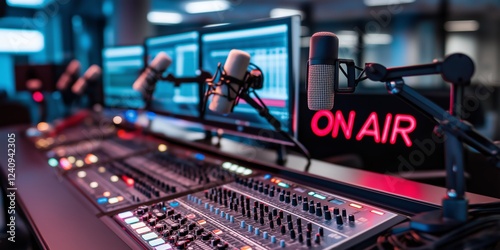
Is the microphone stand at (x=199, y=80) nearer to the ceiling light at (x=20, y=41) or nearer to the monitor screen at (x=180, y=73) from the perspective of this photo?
the monitor screen at (x=180, y=73)

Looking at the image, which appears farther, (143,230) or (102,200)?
(102,200)

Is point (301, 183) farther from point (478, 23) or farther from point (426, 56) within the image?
point (478, 23)

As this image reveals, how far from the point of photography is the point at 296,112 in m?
1.43

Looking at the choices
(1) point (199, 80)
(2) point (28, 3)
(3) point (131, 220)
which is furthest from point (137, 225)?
(2) point (28, 3)

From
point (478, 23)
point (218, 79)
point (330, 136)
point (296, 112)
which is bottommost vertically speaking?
point (330, 136)

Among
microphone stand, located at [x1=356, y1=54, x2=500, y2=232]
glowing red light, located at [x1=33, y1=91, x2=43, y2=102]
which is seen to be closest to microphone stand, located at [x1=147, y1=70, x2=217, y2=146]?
Result: microphone stand, located at [x1=356, y1=54, x2=500, y2=232]

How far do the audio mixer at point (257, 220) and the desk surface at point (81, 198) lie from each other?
8 centimetres

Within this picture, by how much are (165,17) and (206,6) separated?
6.44 feet

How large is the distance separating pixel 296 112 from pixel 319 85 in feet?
1.68

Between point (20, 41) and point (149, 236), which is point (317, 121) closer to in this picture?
point (149, 236)

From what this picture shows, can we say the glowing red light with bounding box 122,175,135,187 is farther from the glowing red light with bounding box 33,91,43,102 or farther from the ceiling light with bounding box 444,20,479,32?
the ceiling light with bounding box 444,20,479,32

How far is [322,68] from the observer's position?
0.91m

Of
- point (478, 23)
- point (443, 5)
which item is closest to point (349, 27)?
point (478, 23)

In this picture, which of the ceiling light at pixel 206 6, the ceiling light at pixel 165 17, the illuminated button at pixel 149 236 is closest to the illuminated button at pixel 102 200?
the illuminated button at pixel 149 236
